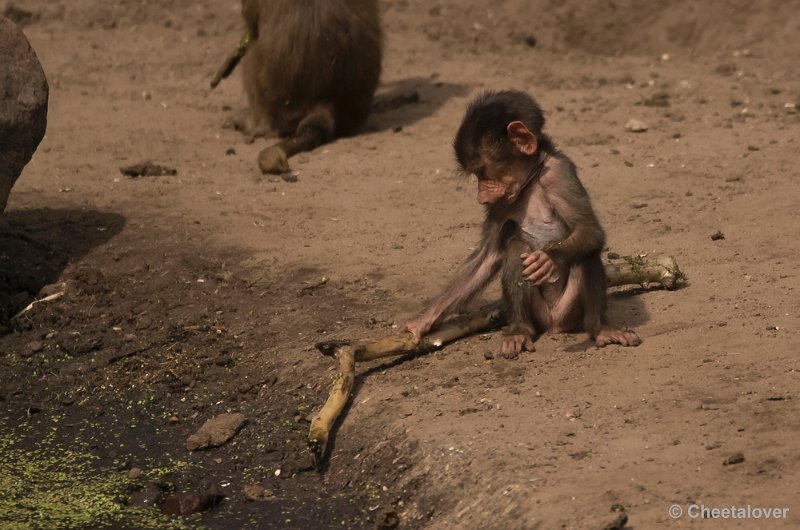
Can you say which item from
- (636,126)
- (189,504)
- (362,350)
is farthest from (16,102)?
(636,126)

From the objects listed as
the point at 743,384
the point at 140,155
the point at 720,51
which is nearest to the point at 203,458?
the point at 743,384

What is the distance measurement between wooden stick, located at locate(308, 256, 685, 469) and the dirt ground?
0.34 ft

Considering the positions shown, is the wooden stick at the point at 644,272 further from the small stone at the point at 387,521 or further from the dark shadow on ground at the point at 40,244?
the dark shadow on ground at the point at 40,244

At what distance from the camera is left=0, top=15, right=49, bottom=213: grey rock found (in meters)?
7.41

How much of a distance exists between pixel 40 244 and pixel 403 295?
255 centimetres

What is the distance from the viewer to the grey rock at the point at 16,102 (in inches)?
292

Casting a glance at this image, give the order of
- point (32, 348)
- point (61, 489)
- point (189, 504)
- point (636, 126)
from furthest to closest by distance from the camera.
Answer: point (636, 126)
point (32, 348)
point (61, 489)
point (189, 504)

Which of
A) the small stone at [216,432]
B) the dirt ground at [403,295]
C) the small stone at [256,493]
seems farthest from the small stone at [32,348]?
the small stone at [256,493]

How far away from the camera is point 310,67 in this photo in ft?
34.2

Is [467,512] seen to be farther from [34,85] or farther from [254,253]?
[34,85]

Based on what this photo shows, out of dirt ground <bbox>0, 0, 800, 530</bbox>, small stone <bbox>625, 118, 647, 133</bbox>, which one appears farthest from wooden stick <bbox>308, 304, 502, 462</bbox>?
small stone <bbox>625, 118, 647, 133</bbox>

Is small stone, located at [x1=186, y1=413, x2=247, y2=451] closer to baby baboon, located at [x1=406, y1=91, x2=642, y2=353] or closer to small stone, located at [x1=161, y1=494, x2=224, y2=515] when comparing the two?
small stone, located at [x1=161, y1=494, x2=224, y2=515]

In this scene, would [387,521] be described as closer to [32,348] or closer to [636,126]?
[32,348]

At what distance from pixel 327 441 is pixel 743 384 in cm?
177
